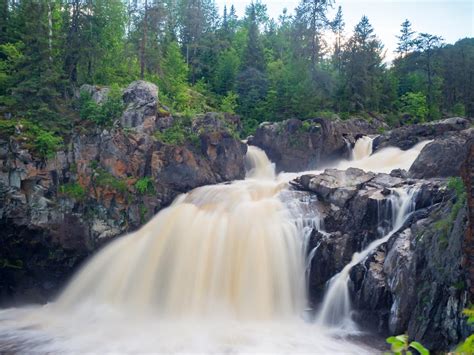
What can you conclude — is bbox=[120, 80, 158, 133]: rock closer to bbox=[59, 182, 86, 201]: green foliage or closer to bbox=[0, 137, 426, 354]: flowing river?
bbox=[59, 182, 86, 201]: green foliage

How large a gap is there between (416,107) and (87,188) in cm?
2647

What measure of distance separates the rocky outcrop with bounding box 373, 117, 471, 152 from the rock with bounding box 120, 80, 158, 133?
43.0ft

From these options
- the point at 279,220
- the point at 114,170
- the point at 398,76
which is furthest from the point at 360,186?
the point at 398,76

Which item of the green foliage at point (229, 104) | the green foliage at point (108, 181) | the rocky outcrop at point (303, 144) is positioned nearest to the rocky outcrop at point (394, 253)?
the rocky outcrop at point (303, 144)

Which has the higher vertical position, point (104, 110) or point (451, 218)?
point (104, 110)

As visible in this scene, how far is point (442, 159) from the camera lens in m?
16.1

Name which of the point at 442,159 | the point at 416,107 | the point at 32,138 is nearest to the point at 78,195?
the point at 32,138

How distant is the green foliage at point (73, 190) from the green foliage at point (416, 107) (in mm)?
25255

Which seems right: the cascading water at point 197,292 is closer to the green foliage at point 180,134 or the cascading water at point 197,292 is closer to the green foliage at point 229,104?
the green foliage at point 180,134

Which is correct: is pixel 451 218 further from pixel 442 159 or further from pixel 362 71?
pixel 362 71

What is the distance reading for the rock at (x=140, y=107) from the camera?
1962 centimetres

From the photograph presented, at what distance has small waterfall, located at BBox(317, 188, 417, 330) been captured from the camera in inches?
496

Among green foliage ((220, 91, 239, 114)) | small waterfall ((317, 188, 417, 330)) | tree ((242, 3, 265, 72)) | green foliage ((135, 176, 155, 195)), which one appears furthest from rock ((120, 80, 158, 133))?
tree ((242, 3, 265, 72))

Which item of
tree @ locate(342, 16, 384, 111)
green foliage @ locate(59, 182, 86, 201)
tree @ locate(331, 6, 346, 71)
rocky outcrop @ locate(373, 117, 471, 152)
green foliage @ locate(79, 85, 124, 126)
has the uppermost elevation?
tree @ locate(331, 6, 346, 71)
